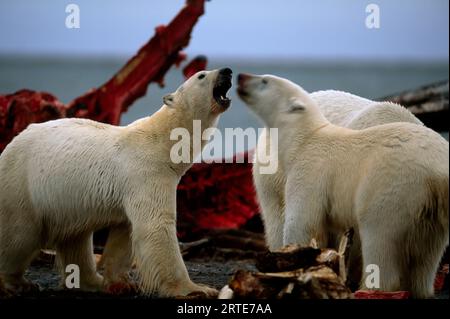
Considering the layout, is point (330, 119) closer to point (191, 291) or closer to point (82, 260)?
point (191, 291)

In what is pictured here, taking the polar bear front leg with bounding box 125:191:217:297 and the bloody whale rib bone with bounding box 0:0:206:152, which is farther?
the bloody whale rib bone with bounding box 0:0:206:152

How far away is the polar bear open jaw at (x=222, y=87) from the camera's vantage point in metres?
6.46

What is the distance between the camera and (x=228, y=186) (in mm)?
10031

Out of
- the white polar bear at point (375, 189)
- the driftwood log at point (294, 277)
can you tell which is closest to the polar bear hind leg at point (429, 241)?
the white polar bear at point (375, 189)

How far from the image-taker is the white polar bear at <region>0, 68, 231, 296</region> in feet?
20.4

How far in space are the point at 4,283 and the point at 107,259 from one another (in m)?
0.76

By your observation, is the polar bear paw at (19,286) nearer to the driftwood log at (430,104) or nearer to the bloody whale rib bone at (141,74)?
the bloody whale rib bone at (141,74)

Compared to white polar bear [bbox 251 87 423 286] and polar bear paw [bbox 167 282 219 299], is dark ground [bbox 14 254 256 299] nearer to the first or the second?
polar bear paw [bbox 167 282 219 299]

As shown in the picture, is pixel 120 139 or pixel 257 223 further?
pixel 257 223

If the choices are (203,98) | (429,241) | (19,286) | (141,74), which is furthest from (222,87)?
(141,74)

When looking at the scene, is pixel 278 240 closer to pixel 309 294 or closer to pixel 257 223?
pixel 309 294

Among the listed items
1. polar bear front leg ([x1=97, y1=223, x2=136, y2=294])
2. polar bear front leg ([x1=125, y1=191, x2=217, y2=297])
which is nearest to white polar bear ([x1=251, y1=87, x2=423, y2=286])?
polar bear front leg ([x1=125, y1=191, x2=217, y2=297])

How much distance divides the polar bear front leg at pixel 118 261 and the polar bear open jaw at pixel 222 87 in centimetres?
114
